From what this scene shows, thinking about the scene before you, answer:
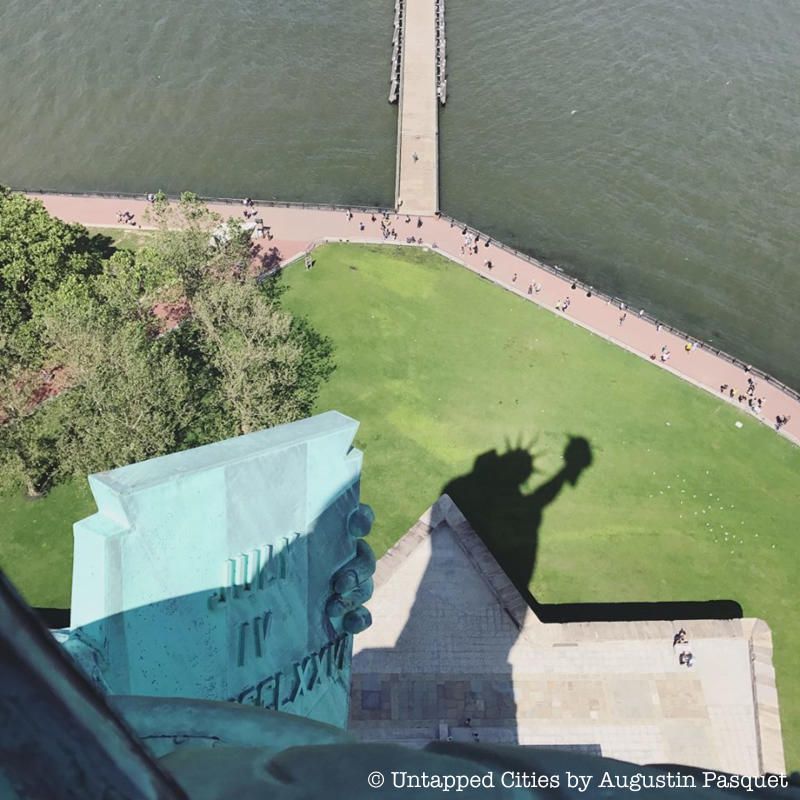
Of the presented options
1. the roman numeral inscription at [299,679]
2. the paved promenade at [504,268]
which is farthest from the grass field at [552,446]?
the roman numeral inscription at [299,679]

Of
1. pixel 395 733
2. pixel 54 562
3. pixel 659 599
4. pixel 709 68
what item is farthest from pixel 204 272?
pixel 709 68

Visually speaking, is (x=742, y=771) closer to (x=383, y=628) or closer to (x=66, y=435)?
(x=383, y=628)

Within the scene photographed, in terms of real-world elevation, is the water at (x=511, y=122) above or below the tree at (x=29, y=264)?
above

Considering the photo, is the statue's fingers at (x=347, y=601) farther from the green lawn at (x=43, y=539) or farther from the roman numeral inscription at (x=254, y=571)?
the green lawn at (x=43, y=539)

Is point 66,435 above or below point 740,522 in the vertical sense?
above

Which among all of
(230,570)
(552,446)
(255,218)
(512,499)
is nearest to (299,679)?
(230,570)

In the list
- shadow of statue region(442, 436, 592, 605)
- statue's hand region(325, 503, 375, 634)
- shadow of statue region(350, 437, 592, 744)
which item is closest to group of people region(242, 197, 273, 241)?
shadow of statue region(442, 436, 592, 605)
